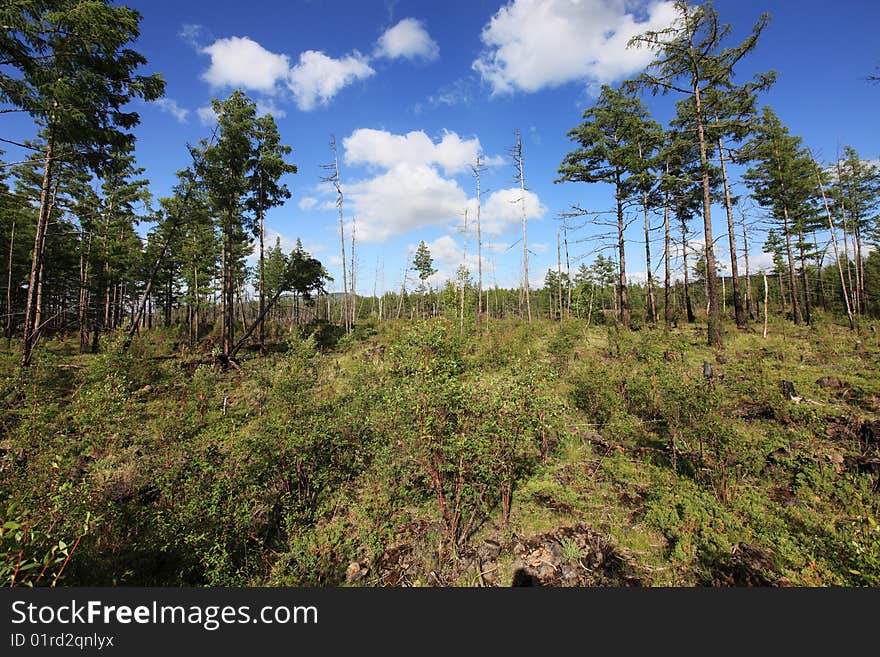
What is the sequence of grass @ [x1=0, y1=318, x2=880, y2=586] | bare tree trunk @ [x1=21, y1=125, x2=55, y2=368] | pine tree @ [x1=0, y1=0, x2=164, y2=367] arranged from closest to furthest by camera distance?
grass @ [x1=0, y1=318, x2=880, y2=586]
pine tree @ [x1=0, y1=0, x2=164, y2=367]
bare tree trunk @ [x1=21, y1=125, x2=55, y2=368]

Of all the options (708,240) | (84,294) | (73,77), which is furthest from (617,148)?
(84,294)

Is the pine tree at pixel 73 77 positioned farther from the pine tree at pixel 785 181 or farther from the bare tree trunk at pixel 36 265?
the pine tree at pixel 785 181

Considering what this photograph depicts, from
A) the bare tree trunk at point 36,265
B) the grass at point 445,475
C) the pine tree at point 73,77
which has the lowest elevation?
the grass at point 445,475

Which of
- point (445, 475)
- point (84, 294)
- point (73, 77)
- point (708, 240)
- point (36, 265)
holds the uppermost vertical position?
point (73, 77)

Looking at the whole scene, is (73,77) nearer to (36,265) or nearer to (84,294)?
(36,265)

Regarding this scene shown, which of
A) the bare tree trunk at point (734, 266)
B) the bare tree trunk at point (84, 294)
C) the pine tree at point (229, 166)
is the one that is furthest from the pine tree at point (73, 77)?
the bare tree trunk at point (734, 266)

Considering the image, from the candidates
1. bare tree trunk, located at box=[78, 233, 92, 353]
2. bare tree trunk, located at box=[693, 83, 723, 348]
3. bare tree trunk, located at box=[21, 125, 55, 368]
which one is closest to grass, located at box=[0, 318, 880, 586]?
bare tree trunk, located at box=[21, 125, 55, 368]

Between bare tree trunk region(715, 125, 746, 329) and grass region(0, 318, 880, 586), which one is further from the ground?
bare tree trunk region(715, 125, 746, 329)

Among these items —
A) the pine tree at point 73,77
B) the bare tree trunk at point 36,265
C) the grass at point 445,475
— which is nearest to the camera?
the grass at point 445,475

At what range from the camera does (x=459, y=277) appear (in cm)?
2748

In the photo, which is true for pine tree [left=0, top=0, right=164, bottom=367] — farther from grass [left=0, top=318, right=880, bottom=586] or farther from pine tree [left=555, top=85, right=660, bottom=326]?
pine tree [left=555, top=85, right=660, bottom=326]

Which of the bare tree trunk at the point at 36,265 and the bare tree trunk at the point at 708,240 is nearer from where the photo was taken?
the bare tree trunk at the point at 36,265

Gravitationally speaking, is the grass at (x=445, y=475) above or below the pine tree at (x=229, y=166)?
below

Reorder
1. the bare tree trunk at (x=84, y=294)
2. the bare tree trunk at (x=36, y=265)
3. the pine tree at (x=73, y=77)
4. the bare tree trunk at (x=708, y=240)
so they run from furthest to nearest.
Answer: the bare tree trunk at (x=84, y=294)
the bare tree trunk at (x=708, y=240)
the bare tree trunk at (x=36, y=265)
the pine tree at (x=73, y=77)
